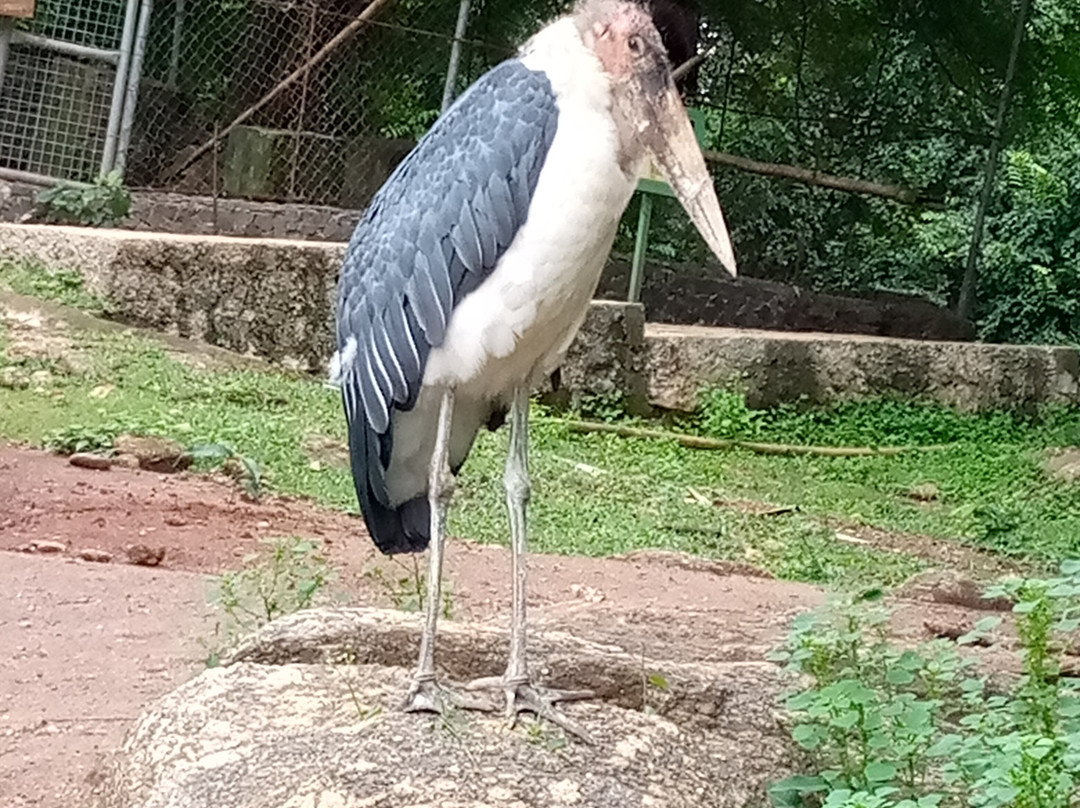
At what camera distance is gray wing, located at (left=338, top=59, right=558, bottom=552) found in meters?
2.65

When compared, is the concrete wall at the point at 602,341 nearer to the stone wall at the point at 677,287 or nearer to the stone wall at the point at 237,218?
the stone wall at the point at 677,287

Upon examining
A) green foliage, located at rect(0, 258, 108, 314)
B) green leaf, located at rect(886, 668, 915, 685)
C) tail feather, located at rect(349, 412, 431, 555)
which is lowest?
green foliage, located at rect(0, 258, 108, 314)

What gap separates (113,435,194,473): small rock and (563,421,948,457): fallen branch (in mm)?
2510

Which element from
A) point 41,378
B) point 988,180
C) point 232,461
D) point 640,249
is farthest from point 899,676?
point 988,180

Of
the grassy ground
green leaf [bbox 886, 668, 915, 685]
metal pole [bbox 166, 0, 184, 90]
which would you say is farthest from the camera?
metal pole [bbox 166, 0, 184, 90]

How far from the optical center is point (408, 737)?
2.64 metres

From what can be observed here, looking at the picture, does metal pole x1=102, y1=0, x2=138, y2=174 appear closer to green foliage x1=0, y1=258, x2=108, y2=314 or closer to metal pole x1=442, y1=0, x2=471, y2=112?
green foliage x1=0, y1=258, x2=108, y2=314

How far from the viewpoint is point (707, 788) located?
272 centimetres

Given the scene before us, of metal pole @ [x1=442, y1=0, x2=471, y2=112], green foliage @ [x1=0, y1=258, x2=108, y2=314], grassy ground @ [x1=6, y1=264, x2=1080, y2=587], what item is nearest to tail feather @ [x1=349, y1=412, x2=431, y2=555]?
grassy ground @ [x1=6, y1=264, x2=1080, y2=587]

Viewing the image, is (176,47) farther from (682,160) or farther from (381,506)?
(682,160)

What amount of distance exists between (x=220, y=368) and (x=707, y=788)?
196 inches

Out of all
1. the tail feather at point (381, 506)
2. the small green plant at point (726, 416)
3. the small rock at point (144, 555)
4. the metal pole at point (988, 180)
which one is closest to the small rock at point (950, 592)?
the small rock at point (144, 555)

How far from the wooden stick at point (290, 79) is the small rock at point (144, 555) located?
4.98 m

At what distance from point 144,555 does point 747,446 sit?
419cm
